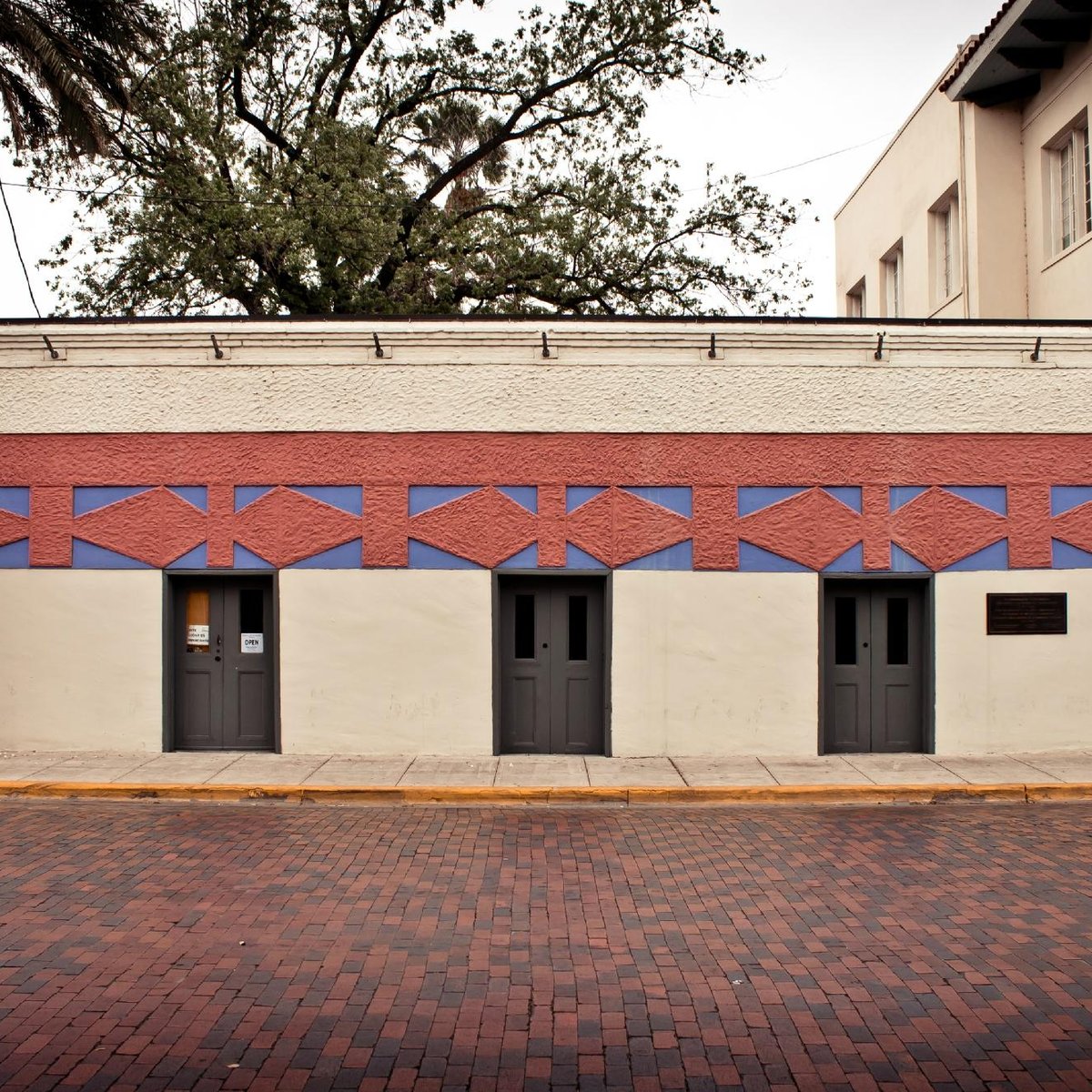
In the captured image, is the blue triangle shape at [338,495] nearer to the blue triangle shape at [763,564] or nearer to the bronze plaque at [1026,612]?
the blue triangle shape at [763,564]

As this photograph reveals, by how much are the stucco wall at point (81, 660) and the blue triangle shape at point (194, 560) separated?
26cm

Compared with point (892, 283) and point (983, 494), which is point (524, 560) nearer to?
point (983, 494)

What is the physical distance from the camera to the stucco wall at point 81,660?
10844 mm

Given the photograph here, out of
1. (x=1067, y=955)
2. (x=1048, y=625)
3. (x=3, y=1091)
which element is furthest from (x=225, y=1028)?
(x=1048, y=625)

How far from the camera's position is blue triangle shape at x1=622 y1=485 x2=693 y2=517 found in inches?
425

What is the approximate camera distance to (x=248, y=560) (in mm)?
10883

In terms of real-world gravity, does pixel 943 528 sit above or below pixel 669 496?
below

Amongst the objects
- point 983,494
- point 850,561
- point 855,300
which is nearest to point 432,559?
point 850,561

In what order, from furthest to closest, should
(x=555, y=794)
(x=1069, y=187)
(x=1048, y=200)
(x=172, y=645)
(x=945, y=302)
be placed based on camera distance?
(x=945, y=302)
(x=1048, y=200)
(x=1069, y=187)
(x=172, y=645)
(x=555, y=794)

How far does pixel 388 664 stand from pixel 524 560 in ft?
6.33

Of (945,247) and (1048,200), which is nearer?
(1048,200)

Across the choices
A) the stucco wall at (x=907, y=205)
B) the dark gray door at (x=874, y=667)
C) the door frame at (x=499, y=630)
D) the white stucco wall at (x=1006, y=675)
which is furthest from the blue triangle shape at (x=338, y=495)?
the stucco wall at (x=907, y=205)

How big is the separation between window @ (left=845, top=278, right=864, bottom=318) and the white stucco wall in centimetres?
1368

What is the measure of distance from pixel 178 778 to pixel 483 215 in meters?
16.1
